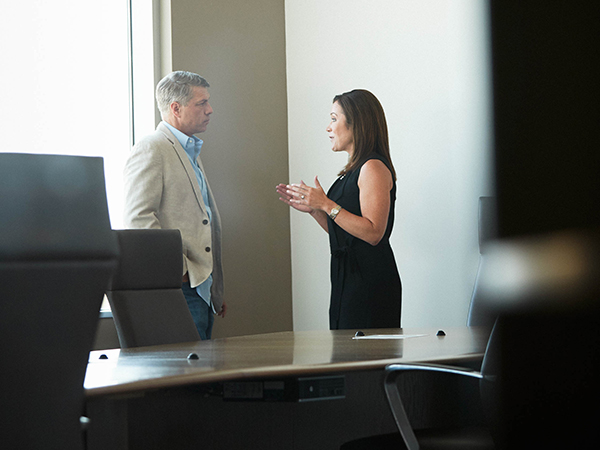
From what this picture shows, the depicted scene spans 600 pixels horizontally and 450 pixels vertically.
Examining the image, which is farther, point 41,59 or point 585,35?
point 41,59

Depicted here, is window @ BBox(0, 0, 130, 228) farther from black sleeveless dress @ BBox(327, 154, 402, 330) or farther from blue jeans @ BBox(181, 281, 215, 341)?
black sleeveless dress @ BBox(327, 154, 402, 330)

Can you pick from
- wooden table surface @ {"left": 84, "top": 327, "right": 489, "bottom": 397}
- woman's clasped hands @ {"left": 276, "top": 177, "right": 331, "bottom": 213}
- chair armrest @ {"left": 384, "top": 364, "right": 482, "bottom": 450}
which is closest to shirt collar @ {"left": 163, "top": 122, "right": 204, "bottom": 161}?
woman's clasped hands @ {"left": 276, "top": 177, "right": 331, "bottom": 213}

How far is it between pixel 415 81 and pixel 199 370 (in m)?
3.11

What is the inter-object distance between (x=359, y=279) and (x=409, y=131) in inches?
57.6

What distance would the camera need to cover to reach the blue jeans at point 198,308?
3.30 metres

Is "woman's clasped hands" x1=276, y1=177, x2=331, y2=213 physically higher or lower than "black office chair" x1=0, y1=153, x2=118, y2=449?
higher

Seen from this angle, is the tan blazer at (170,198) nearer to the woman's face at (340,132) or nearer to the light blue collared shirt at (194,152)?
the light blue collared shirt at (194,152)

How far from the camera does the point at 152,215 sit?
317cm

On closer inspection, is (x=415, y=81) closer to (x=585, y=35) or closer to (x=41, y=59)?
(x=41, y=59)

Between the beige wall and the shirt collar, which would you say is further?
the beige wall

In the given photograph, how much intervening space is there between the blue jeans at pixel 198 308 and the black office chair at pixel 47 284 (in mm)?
2513

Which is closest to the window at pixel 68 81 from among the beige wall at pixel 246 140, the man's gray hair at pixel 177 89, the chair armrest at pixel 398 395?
the beige wall at pixel 246 140

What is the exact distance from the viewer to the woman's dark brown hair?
2.98 m

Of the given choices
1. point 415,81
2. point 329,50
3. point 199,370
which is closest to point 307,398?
point 199,370
